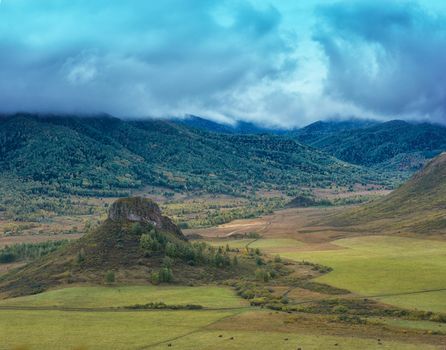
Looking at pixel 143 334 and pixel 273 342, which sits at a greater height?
pixel 143 334

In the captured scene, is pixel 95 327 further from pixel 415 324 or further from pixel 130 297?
pixel 415 324

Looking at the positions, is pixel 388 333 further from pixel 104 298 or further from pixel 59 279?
pixel 59 279

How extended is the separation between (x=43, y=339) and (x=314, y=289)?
87.3 metres

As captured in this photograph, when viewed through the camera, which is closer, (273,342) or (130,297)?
(273,342)

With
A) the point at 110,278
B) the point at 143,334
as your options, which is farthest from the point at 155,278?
the point at 143,334

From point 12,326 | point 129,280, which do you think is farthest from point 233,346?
point 129,280

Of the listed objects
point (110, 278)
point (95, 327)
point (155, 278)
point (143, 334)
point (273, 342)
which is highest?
point (110, 278)

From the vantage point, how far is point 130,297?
17025cm

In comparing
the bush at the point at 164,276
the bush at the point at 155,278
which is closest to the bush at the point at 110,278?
the bush at the point at 155,278

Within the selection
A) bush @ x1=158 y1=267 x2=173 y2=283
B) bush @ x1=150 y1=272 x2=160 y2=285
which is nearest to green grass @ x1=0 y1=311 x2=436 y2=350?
bush @ x1=150 y1=272 x2=160 y2=285

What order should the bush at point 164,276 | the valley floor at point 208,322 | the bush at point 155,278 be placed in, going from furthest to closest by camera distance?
1. the bush at point 164,276
2. the bush at point 155,278
3. the valley floor at point 208,322

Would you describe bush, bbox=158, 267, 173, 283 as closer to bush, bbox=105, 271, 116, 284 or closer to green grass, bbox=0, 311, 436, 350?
bush, bbox=105, 271, 116, 284

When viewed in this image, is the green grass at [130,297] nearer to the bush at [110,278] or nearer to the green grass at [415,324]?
the bush at [110,278]

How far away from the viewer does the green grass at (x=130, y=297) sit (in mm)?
162000
